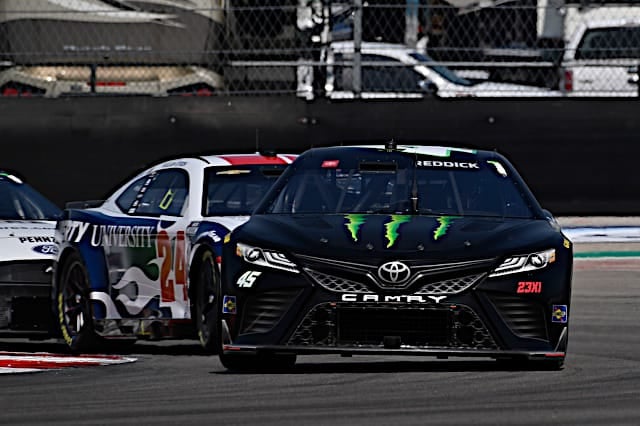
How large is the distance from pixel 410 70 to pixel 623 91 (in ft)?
7.43

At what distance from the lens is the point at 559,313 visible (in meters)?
9.05

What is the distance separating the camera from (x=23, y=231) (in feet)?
39.4

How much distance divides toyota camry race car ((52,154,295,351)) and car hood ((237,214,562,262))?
3.75 feet

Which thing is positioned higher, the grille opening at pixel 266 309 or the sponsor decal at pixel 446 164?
the sponsor decal at pixel 446 164

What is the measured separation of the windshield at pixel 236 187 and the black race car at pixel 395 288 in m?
1.63

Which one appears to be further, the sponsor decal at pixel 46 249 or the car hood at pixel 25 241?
the sponsor decal at pixel 46 249

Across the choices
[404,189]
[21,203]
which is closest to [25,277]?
[21,203]

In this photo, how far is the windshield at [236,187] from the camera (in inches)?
436

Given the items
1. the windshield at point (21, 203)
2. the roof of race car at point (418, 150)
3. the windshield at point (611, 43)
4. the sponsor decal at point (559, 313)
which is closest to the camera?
the sponsor decal at point (559, 313)

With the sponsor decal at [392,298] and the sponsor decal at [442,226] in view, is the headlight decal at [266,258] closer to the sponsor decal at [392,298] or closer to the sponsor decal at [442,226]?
the sponsor decal at [392,298]

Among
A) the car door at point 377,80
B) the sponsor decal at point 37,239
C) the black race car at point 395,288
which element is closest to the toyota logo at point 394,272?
the black race car at point 395,288

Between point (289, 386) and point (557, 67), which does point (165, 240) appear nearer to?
point (289, 386)

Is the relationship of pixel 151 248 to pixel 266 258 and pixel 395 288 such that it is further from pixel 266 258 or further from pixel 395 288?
pixel 395 288

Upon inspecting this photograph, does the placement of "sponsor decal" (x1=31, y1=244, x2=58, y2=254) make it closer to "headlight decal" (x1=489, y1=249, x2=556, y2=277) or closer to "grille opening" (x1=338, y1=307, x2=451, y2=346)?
"grille opening" (x1=338, y1=307, x2=451, y2=346)
